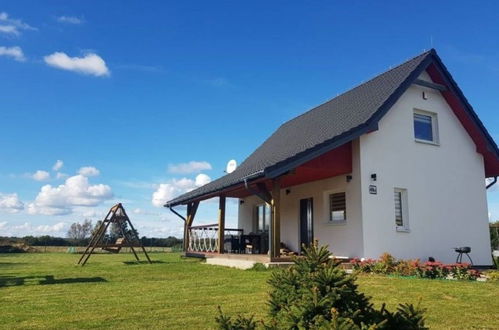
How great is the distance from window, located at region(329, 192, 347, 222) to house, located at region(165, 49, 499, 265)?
0.11 ft

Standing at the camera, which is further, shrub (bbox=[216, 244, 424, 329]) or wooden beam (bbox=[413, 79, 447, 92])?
wooden beam (bbox=[413, 79, 447, 92])

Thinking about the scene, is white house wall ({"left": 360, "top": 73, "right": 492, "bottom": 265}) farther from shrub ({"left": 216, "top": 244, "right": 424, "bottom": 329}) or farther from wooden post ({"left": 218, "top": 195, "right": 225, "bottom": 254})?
shrub ({"left": 216, "top": 244, "right": 424, "bottom": 329})

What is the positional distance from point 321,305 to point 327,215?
11.4m

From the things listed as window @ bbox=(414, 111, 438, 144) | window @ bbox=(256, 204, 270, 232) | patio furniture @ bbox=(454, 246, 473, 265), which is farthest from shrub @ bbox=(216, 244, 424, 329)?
window @ bbox=(256, 204, 270, 232)

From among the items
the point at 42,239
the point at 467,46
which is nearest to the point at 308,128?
the point at 467,46

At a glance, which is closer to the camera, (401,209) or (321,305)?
(321,305)

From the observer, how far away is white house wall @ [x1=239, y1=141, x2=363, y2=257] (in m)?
12.4

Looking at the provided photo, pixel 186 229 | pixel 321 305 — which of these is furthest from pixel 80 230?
pixel 321 305

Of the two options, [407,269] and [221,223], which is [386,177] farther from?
[221,223]

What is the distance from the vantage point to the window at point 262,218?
1798 cm

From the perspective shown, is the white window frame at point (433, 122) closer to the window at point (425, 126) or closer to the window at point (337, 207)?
the window at point (425, 126)

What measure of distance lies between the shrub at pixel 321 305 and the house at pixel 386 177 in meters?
7.33

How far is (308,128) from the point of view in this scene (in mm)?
15922

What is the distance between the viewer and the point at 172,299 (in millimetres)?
7000
